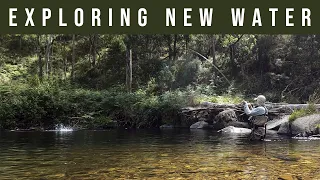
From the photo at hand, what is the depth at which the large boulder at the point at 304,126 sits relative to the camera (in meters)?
14.9

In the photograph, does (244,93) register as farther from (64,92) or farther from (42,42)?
(42,42)

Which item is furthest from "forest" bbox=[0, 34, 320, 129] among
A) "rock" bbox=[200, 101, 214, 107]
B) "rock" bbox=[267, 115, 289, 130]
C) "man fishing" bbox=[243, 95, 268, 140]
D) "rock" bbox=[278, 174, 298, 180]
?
"rock" bbox=[278, 174, 298, 180]

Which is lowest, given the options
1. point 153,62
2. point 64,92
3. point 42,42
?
point 64,92

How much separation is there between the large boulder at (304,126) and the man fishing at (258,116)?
3158 millimetres

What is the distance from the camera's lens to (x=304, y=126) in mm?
15391

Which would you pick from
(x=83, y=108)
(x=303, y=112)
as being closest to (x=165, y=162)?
(x=303, y=112)

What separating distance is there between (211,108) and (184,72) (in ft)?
32.3

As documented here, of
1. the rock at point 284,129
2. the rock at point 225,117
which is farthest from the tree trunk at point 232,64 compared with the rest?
the rock at point 284,129

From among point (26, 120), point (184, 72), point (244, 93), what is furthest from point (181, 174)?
point (184, 72)

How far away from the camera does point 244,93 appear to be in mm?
28297

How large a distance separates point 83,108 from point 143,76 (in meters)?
10.4

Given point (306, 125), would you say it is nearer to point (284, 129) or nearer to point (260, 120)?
point (284, 129)

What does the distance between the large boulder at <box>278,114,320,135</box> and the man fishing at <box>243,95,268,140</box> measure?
316cm

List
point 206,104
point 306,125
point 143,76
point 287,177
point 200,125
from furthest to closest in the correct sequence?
point 143,76 < point 206,104 < point 200,125 < point 306,125 < point 287,177
